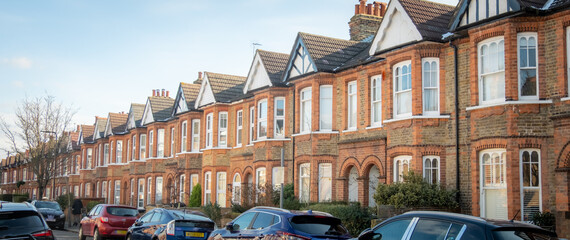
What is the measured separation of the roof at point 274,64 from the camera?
95.6 feet

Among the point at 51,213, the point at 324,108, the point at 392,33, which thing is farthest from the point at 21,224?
the point at 51,213

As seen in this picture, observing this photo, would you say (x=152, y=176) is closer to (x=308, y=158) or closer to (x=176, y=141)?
(x=176, y=141)

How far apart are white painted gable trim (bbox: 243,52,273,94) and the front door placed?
1285cm

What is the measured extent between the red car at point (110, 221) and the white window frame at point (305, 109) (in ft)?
25.9

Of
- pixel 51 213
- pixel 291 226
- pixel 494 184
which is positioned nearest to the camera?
Answer: pixel 291 226

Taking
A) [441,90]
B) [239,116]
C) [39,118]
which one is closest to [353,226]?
[441,90]

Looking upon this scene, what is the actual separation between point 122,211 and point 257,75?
35.5ft

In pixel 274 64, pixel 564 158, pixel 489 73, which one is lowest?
pixel 564 158

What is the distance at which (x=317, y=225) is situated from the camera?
12.8m

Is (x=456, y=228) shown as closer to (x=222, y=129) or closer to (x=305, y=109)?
(x=305, y=109)

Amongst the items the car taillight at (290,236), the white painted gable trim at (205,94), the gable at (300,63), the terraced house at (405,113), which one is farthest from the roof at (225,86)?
the car taillight at (290,236)

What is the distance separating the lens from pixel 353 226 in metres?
21.2

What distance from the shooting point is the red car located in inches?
840

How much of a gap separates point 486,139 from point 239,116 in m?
17.0
